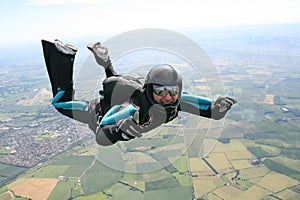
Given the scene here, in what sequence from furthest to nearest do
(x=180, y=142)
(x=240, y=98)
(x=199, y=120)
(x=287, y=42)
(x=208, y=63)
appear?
(x=287, y=42) → (x=240, y=98) → (x=199, y=120) → (x=180, y=142) → (x=208, y=63)

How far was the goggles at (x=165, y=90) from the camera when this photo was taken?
10.7 ft

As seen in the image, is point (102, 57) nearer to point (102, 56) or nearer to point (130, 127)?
point (102, 56)

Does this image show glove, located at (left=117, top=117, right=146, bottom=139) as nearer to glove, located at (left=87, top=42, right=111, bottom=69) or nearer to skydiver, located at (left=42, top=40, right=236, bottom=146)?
skydiver, located at (left=42, top=40, right=236, bottom=146)

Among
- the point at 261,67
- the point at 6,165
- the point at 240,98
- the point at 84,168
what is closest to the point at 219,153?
the point at 84,168

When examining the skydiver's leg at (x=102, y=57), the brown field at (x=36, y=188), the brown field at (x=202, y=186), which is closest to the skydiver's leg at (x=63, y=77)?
the skydiver's leg at (x=102, y=57)

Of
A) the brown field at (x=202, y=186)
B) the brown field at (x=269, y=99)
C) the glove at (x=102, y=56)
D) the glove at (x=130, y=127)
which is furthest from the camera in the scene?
the brown field at (x=269, y=99)

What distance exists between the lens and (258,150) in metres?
28.8

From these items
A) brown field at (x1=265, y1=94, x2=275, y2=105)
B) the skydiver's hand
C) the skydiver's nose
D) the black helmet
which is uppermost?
the black helmet

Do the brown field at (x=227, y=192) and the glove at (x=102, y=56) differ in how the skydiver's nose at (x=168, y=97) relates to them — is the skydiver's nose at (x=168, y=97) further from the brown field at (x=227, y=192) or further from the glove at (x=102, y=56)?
the brown field at (x=227, y=192)

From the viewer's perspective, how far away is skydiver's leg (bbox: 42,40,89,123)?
4168mm

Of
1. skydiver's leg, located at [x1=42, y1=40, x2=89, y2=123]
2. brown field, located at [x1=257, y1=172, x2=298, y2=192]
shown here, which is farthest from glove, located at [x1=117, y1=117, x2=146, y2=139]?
brown field, located at [x1=257, y1=172, x2=298, y2=192]

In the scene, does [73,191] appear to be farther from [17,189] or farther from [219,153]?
[219,153]

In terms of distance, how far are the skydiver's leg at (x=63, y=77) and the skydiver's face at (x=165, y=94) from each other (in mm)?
1320

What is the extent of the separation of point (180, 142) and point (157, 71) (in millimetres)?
969
